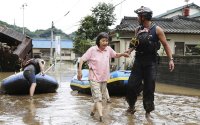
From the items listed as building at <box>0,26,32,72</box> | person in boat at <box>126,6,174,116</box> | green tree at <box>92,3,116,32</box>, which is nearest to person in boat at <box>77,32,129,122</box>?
person in boat at <box>126,6,174,116</box>

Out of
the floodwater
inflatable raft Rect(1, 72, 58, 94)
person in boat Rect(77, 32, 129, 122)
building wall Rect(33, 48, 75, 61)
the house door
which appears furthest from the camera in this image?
building wall Rect(33, 48, 75, 61)

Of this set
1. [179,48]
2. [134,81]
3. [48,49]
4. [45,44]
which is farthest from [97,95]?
[45,44]

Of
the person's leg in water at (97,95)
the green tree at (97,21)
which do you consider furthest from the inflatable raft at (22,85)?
the green tree at (97,21)

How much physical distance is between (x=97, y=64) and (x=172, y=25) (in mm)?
20245

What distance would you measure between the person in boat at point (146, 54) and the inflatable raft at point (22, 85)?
513cm

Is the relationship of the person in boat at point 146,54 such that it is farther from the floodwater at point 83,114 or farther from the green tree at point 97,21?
the green tree at point 97,21

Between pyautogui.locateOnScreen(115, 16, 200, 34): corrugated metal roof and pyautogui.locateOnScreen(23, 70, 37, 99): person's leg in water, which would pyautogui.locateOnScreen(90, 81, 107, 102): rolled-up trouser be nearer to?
pyautogui.locateOnScreen(23, 70, 37, 99): person's leg in water

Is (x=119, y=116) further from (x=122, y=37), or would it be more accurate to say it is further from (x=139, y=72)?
(x=122, y=37)

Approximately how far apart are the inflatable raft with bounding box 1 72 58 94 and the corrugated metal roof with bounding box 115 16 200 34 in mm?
12408

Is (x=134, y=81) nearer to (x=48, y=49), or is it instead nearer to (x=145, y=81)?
(x=145, y=81)

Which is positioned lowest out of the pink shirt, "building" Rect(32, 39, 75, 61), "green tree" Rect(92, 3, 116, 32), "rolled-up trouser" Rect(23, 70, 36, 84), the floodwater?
the floodwater

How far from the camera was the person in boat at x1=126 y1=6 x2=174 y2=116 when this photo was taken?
23.1 feet

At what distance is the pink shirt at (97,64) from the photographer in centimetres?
716

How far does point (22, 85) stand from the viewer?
11.7 metres
